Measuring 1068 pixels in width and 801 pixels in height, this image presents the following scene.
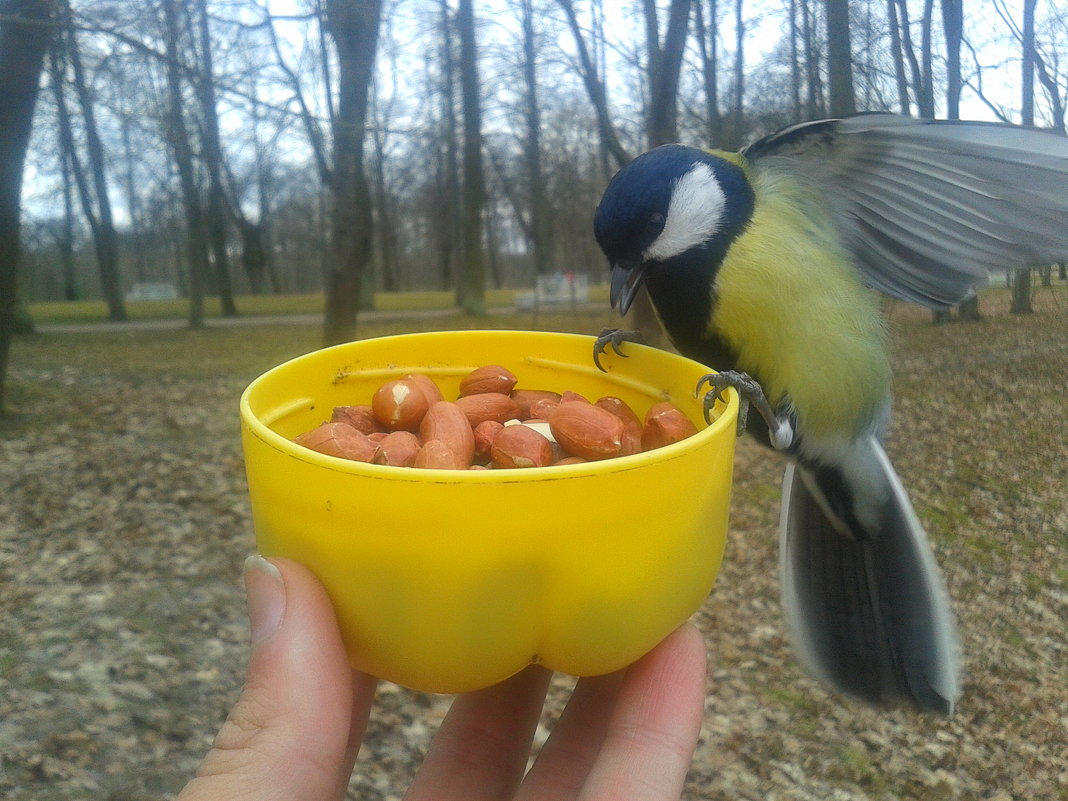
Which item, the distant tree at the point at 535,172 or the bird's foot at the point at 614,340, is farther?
the distant tree at the point at 535,172

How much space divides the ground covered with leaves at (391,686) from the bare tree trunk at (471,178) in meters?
0.13

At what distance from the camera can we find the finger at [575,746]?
2.69ft

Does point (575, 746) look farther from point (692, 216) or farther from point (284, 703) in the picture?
point (692, 216)

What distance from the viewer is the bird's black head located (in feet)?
2.85

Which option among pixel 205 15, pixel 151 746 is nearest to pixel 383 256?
pixel 205 15

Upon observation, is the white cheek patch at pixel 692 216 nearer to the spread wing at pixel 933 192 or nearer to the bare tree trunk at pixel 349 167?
the spread wing at pixel 933 192

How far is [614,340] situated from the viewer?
0.86 meters

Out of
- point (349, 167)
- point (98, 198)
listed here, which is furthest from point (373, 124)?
point (98, 198)

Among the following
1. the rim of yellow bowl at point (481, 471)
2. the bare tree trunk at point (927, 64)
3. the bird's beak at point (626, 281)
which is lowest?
the rim of yellow bowl at point (481, 471)

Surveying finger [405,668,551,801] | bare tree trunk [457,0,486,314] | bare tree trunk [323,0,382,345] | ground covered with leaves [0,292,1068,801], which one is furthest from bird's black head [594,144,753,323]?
bare tree trunk [323,0,382,345]

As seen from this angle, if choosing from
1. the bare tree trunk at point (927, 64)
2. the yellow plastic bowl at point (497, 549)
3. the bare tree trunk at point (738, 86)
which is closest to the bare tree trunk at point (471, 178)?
the bare tree trunk at point (738, 86)

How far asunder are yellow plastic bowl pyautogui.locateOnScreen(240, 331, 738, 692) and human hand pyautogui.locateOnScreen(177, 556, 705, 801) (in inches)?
1.2

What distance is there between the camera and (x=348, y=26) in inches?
66.3

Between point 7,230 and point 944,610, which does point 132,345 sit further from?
point 944,610
